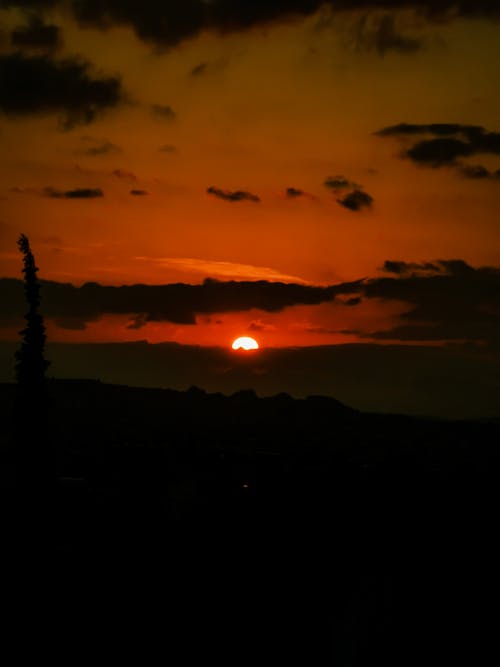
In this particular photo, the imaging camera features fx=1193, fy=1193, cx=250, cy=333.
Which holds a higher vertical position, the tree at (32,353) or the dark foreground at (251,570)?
the tree at (32,353)

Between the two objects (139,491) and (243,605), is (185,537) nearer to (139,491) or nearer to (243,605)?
(243,605)

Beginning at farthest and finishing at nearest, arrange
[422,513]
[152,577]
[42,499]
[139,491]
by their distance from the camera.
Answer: [139,491]
[42,499]
[422,513]
[152,577]

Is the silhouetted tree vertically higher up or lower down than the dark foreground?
higher up

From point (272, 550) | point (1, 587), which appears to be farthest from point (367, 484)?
point (1, 587)

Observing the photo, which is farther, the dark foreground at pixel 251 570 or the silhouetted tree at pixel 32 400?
the silhouetted tree at pixel 32 400

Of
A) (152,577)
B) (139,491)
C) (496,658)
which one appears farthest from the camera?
(139,491)

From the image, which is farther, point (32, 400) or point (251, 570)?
point (32, 400)

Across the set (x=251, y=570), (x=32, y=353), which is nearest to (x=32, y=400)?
(x=32, y=353)

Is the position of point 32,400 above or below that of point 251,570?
above

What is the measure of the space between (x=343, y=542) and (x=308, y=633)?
20.0ft

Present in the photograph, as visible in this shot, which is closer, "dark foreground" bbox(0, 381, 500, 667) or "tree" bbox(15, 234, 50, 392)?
"dark foreground" bbox(0, 381, 500, 667)

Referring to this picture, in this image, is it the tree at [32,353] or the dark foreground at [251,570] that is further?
the tree at [32,353]

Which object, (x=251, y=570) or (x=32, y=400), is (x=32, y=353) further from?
(x=251, y=570)

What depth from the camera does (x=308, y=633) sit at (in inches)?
1747
